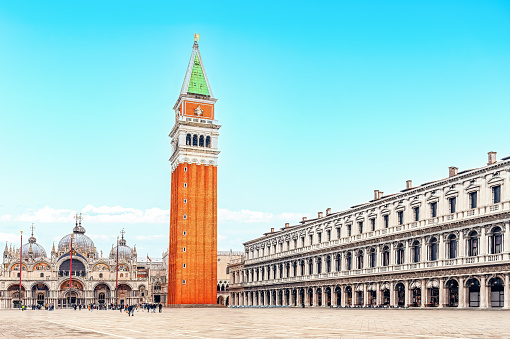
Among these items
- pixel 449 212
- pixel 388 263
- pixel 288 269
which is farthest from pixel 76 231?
pixel 449 212

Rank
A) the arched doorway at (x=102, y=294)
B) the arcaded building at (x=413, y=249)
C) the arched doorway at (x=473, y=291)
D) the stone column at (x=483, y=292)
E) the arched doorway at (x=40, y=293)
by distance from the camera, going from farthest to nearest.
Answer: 1. the arched doorway at (x=102, y=294)
2. the arched doorway at (x=40, y=293)
3. the arched doorway at (x=473, y=291)
4. the arcaded building at (x=413, y=249)
5. the stone column at (x=483, y=292)

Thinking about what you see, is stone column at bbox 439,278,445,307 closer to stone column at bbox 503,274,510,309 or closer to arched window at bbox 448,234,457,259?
arched window at bbox 448,234,457,259

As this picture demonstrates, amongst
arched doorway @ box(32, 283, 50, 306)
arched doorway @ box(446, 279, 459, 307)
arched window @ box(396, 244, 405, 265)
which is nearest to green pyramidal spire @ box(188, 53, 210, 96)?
arched window @ box(396, 244, 405, 265)

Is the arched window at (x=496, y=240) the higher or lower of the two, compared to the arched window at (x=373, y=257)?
higher

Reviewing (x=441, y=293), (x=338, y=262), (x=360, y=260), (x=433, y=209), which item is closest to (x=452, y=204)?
(x=433, y=209)

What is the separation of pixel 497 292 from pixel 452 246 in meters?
6.33

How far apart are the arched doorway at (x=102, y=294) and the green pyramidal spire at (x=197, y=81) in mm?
50465

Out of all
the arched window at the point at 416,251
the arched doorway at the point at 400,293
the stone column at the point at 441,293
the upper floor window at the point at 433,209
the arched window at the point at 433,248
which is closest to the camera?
the stone column at the point at 441,293

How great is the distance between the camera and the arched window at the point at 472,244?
49750 mm

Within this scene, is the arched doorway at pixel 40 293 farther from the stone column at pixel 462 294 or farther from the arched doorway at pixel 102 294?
the stone column at pixel 462 294

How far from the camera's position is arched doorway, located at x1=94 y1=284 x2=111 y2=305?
123 metres

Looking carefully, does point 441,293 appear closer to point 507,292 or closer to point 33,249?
point 507,292

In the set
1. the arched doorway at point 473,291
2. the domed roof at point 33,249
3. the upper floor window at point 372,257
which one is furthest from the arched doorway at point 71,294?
the arched doorway at point 473,291

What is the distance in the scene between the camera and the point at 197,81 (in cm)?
9700
